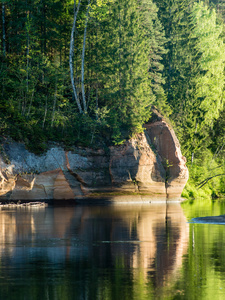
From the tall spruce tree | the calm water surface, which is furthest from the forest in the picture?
the calm water surface

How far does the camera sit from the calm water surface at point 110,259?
51.3 ft

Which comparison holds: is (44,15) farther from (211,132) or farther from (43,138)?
(211,132)

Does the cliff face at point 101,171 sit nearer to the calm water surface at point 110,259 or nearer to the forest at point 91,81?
the forest at point 91,81

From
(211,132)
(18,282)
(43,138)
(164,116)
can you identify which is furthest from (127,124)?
(18,282)

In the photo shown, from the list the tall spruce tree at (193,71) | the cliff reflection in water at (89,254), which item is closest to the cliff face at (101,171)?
the tall spruce tree at (193,71)

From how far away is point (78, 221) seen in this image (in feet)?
114

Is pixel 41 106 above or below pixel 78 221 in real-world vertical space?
above

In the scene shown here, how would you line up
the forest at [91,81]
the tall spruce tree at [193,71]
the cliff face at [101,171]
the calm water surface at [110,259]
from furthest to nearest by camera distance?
the tall spruce tree at [193,71] → the forest at [91,81] → the cliff face at [101,171] → the calm water surface at [110,259]

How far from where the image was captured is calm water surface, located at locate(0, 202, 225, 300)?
15.6 metres

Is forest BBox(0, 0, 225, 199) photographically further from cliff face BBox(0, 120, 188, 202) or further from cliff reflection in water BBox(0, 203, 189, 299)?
cliff reflection in water BBox(0, 203, 189, 299)

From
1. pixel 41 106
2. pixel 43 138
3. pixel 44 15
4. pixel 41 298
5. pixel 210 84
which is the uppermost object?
pixel 44 15

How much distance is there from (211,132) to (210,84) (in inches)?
302

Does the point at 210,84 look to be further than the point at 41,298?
Yes

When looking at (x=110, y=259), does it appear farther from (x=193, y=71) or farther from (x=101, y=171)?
(x=193, y=71)
